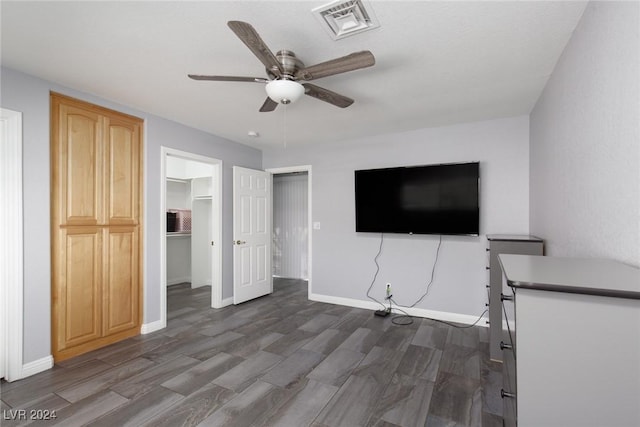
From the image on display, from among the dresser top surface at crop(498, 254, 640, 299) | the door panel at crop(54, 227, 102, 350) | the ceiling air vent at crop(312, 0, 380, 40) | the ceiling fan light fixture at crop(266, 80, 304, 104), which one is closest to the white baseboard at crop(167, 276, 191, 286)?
the door panel at crop(54, 227, 102, 350)

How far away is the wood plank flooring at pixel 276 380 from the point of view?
189cm

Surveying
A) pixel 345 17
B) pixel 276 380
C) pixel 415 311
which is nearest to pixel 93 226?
pixel 276 380

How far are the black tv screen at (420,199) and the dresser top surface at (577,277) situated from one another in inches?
88.2

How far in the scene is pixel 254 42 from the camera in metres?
1.53

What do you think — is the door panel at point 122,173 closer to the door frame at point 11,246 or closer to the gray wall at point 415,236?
the door frame at point 11,246

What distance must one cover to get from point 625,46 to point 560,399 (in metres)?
1.35

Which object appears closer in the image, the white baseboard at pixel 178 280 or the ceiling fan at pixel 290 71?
the ceiling fan at pixel 290 71

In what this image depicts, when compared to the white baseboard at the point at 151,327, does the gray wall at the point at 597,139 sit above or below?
above

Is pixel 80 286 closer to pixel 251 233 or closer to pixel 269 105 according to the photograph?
pixel 251 233

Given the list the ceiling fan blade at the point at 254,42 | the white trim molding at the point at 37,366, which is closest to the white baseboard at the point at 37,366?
the white trim molding at the point at 37,366

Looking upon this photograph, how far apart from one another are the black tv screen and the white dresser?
8.49 feet

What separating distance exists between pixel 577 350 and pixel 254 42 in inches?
70.7

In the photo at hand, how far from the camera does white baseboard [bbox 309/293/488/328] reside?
3517 mm

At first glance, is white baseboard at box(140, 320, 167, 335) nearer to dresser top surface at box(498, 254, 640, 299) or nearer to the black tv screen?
the black tv screen
